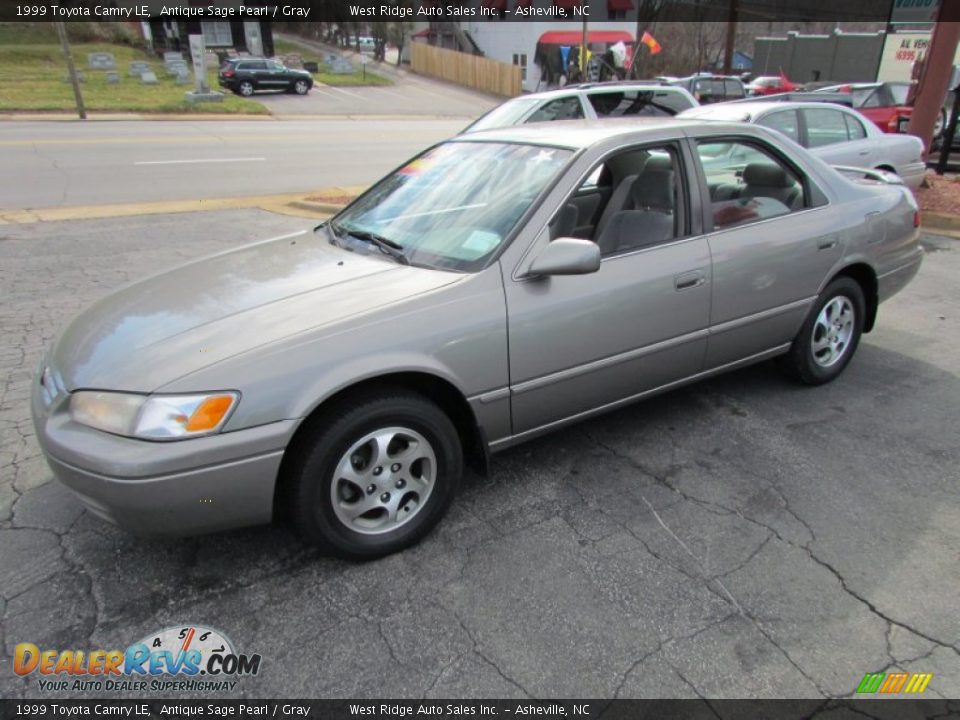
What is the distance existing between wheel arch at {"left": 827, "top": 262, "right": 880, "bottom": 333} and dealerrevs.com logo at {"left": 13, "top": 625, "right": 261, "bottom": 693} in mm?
3867

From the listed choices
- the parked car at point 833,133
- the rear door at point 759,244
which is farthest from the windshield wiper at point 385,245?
the parked car at point 833,133

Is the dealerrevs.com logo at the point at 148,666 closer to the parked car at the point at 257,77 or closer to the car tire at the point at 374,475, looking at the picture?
the car tire at the point at 374,475

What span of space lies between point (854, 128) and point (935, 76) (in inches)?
116

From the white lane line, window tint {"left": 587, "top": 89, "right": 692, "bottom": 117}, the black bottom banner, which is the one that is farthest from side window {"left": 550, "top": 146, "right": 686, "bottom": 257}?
the white lane line

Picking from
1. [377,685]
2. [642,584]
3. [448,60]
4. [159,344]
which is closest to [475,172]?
[159,344]

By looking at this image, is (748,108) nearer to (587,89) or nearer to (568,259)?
(587,89)

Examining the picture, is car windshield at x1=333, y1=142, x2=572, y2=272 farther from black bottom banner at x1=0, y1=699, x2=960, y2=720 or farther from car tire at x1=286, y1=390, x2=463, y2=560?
black bottom banner at x1=0, y1=699, x2=960, y2=720

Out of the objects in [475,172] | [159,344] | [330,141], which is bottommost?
[330,141]

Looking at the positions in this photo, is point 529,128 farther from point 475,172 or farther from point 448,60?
point 448,60

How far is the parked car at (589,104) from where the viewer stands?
29.6 ft

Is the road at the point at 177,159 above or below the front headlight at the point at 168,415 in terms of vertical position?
below

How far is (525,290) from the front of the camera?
9.39 feet

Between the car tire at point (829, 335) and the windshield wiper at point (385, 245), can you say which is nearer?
the windshield wiper at point (385, 245)

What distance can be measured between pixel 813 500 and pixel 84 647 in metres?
2.98
